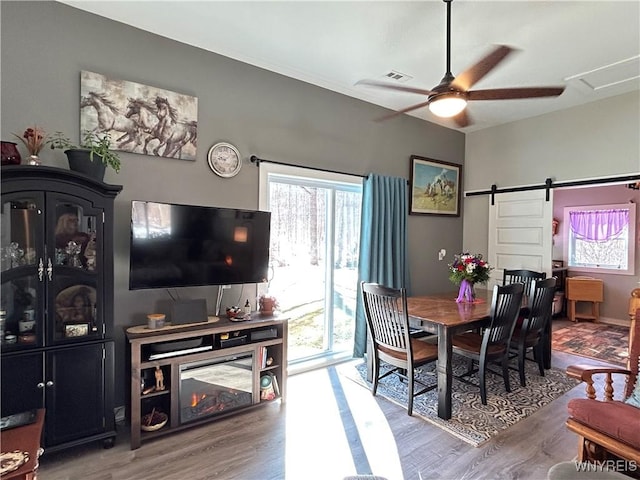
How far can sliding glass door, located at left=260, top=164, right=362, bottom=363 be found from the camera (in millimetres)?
3645

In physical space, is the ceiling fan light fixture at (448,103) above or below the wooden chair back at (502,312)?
above

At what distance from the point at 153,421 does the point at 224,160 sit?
7.06 ft

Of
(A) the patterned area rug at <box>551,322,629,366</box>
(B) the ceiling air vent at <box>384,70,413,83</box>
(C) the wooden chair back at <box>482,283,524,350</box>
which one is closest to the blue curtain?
(B) the ceiling air vent at <box>384,70,413,83</box>

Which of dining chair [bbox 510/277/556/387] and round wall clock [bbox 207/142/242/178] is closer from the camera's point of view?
round wall clock [bbox 207/142/242/178]

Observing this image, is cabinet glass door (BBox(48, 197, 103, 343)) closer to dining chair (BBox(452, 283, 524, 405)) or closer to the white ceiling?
the white ceiling

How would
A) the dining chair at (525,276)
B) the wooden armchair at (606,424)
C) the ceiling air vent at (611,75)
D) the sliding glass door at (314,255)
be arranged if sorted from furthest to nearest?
the dining chair at (525,276), the sliding glass door at (314,255), the ceiling air vent at (611,75), the wooden armchair at (606,424)

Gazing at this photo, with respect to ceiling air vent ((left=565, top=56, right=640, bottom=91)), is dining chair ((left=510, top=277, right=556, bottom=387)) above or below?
below

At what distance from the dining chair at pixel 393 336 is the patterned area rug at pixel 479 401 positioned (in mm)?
151

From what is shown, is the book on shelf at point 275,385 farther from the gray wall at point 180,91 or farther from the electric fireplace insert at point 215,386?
the gray wall at point 180,91

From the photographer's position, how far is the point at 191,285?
8.98 feet

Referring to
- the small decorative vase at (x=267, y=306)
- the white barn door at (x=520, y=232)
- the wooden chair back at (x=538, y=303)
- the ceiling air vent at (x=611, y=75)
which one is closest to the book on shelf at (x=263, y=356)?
the small decorative vase at (x=267, y=306)

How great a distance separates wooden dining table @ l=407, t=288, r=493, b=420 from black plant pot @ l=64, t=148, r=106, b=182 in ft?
8.81

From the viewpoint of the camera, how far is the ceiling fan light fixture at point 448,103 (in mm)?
2354

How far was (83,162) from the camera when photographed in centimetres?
228
